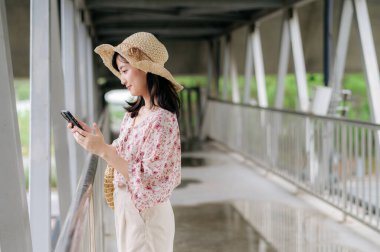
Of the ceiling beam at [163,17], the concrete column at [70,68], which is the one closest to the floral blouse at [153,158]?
the concrete column at [70,68]

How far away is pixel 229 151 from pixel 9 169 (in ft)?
34.5

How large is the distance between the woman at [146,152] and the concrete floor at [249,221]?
9.11 ft

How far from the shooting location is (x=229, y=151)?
1271 cm

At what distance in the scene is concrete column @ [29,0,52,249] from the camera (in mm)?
3496

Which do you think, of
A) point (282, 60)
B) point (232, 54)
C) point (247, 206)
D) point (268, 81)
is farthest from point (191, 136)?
point (268, 81)

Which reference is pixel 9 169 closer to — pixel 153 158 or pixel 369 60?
pixel 153 158

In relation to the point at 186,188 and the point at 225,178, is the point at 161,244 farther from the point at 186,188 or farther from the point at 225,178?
the point at 225,178

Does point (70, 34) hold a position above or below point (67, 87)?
above

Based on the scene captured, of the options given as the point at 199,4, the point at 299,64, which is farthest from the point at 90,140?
the point at 199,4

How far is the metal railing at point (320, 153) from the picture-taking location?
220 inches

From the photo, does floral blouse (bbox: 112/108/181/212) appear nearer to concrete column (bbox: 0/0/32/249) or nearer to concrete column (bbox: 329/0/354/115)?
concrete column (bbox: 0/0/32/249)

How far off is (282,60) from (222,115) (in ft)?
12.2

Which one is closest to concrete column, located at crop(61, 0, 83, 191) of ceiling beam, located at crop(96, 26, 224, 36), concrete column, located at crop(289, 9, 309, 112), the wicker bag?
the wicker bag

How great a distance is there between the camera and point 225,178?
9.17 metres
